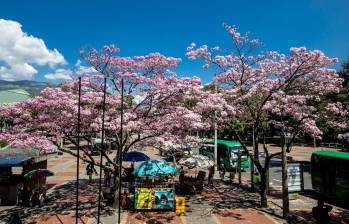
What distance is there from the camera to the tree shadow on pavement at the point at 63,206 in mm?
15961

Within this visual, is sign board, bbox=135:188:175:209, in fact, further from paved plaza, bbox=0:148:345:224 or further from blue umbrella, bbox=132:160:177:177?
blue umbrella, bbox=132:160:177:177

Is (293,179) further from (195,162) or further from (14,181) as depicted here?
(14,181)

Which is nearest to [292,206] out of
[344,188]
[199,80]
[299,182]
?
[299,182]

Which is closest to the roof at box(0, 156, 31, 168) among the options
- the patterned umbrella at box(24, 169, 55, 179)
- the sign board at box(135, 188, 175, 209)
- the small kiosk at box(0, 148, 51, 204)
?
the small kiosk at box(0, 148, 51, 204)

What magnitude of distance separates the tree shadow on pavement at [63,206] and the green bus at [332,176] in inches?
503

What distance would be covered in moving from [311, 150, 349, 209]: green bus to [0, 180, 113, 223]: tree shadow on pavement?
41.9 ft

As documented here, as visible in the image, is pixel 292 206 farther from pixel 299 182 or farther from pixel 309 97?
pixel 309 97

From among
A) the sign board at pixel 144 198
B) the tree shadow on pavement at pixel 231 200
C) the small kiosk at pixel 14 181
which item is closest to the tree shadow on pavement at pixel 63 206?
the small kiosk at pixel 14 181

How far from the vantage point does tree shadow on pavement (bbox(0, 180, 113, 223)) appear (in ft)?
52.4

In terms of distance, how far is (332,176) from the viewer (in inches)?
759

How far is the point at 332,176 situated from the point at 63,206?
52.0 ft

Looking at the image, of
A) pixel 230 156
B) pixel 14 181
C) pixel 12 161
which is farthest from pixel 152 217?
pixel 230 156

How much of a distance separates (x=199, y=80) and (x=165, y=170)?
18.1 feet

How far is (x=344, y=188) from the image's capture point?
18.0 meters
